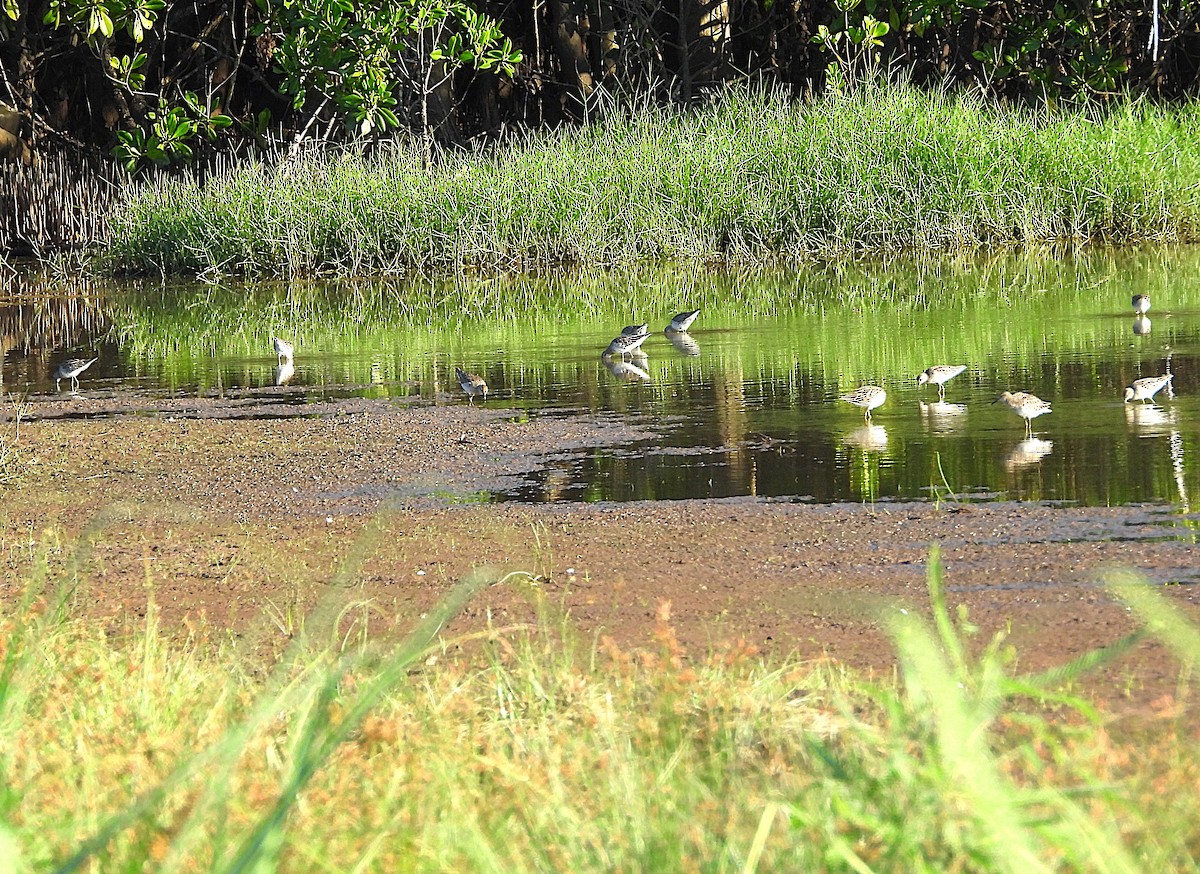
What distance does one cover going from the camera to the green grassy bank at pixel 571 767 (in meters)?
2.63

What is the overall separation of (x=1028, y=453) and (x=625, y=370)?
4.28m

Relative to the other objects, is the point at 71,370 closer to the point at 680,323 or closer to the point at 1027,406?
the point at 680,323

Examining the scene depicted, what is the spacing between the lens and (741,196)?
69.5 feet

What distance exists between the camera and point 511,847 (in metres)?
2.99

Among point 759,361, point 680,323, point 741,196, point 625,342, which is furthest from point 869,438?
point 741,196

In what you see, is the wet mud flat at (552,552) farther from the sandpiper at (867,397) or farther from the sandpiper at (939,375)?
the sandpiper at (939,375)

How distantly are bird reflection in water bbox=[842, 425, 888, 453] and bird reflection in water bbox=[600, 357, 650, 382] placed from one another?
2664 mm

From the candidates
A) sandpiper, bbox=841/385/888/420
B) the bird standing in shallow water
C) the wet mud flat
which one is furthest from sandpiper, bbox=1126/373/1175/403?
the bird standing in shallow water

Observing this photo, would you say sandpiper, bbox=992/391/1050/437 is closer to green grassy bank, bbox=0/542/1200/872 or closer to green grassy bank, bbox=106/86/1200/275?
green grassy bank, bbox=0/542/1200/872

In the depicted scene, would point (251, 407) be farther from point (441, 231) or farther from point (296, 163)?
point (296, 163)

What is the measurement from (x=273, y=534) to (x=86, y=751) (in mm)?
3647

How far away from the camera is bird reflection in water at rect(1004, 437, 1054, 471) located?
8.03 m

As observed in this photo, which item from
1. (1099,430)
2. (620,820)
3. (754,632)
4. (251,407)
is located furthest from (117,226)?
(620,820)

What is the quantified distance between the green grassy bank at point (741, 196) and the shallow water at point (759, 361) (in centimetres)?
134
